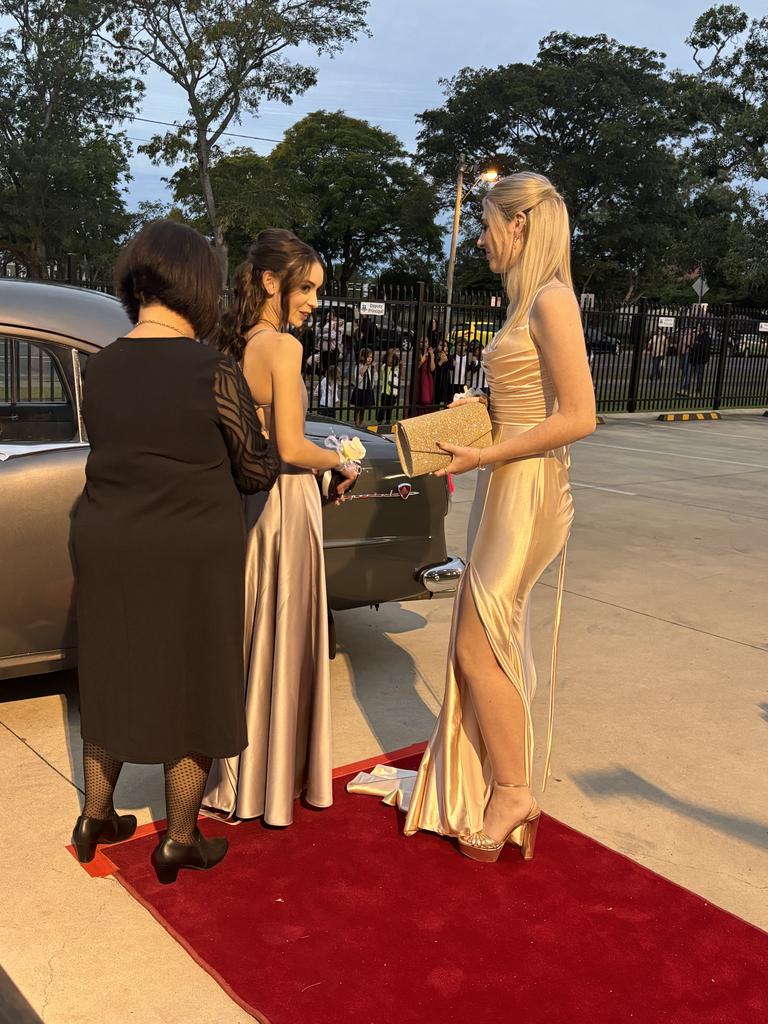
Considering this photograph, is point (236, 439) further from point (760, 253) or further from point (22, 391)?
point (760, 253)

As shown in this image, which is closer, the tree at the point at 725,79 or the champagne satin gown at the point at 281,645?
the champagne satin gown at the point at 281,645

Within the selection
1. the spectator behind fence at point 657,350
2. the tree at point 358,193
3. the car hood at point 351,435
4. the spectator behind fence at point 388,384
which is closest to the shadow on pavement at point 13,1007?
the car hood at point 351,435

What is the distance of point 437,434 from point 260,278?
81 centimetres

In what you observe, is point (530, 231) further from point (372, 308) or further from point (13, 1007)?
point (372, 308)

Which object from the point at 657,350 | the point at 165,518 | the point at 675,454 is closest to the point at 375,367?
the point at 675,454

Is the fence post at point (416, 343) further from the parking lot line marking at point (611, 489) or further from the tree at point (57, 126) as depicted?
the tree at point (57, 126)

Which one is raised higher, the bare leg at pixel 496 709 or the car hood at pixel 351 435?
the car hood at pixel 351 435

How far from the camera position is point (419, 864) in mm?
3256

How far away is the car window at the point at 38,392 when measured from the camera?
13.5ft

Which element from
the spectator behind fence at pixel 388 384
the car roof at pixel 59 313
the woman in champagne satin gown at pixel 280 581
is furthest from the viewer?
the spectator behind fence at pixel 388 384

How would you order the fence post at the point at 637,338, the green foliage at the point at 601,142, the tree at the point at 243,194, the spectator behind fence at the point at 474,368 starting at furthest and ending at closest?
the green foliage at the point at 601,142 < the tree at the point at 243,194 < the fence post at the point at 637,338 < the spectator behind fence at the point at 474,368

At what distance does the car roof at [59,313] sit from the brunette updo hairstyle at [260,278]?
99cm

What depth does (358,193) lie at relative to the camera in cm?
5828

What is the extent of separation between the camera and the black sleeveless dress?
2.65 m
